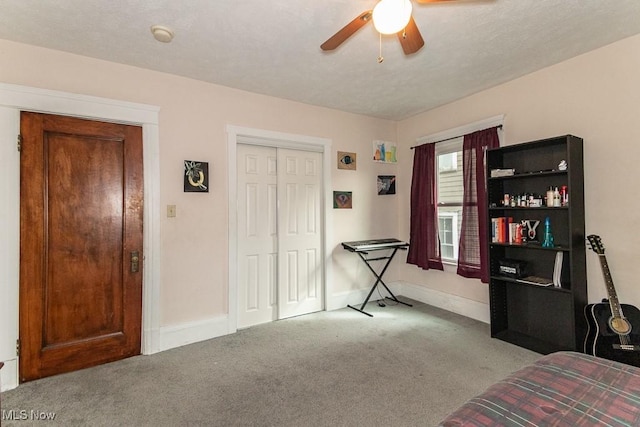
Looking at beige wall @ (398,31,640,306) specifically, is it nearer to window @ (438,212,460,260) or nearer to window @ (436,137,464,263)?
window @ (436,137,464,263)

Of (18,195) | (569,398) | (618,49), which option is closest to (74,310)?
(18,195)

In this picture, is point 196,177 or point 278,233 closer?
point 196,177

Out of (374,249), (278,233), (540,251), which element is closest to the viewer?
(540,251)

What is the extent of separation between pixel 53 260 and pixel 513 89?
14.8 ft

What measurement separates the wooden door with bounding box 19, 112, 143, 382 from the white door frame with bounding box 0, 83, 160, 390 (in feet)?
0.15

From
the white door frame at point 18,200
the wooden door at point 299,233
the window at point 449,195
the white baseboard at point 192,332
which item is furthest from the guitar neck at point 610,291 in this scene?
the white door frame at point 18,200

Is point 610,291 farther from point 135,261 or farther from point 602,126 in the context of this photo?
point 135,261

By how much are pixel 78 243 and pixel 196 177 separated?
110cm

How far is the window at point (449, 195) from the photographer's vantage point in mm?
3725

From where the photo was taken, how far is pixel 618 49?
2402 millimetres

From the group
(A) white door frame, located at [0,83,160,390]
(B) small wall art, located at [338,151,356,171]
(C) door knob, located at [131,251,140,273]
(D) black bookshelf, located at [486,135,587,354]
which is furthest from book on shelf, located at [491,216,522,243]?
(C) door knob, located at [131,251,140,273]

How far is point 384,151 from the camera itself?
14.3ft

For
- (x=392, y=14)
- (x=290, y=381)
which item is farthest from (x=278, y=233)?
(x=392, y=14)

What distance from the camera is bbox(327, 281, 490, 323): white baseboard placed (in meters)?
3.46
